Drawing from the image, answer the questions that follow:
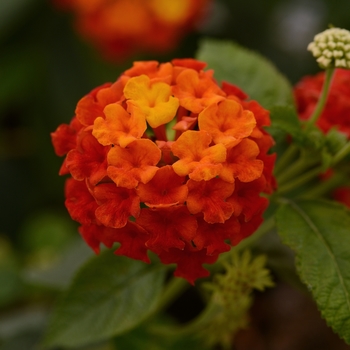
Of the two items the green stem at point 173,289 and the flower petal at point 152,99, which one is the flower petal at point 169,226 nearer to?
the flower petal at point 152,99

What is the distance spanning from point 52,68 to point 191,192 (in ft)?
4.39

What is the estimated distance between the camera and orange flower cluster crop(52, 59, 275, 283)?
26.8 inches

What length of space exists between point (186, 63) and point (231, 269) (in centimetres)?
32

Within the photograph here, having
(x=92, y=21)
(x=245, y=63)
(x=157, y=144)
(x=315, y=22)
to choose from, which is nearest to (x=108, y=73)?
(x=92, y=21)

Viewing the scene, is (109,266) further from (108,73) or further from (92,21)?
(108,73)

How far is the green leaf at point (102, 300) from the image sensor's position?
907 millimetres

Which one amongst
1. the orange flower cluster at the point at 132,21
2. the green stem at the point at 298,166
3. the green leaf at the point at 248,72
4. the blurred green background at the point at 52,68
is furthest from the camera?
the blurred green background at the point at 52,68

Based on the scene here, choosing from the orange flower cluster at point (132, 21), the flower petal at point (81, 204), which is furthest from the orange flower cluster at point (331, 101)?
the orange flower cluster at point (132, 21)

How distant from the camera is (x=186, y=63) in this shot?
839 millimetres

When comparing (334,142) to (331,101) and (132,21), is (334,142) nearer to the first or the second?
(331,101)

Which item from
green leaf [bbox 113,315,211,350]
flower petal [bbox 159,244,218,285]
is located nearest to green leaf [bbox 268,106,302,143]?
flower petal [bbox 159,244,218,285]

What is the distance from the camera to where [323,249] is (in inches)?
31.1

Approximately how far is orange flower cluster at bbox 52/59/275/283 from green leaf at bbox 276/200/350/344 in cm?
8

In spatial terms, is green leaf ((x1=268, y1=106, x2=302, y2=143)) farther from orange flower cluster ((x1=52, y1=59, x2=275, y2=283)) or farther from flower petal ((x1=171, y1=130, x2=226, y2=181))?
flower petal ((x1=171, y1=130, x2=226, y2=181))
